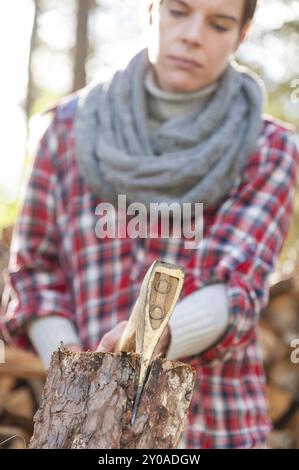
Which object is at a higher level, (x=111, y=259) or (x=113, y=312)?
(x=111, y=259)

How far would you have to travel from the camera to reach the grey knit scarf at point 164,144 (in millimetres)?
1813

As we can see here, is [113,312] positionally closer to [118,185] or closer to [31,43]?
[118,185]

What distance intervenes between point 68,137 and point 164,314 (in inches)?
39.9

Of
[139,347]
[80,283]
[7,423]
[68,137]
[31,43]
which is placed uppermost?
[31,43]

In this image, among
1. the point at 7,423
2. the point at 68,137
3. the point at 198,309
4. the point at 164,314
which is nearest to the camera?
the point at 164,314

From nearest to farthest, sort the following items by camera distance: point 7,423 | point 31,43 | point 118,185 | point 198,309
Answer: point 198,309 → point 118,185 → point 7,423 → point 31,43

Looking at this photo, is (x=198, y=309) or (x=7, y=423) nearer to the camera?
(x=198, y=309)

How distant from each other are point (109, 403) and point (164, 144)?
95cm

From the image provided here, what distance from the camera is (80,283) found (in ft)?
6.18

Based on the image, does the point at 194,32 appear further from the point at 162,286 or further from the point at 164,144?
the point at 162,286

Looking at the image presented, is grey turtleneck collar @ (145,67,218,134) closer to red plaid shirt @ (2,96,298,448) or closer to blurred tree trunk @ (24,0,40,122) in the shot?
red plaid shirt @ (2,96,298,448)

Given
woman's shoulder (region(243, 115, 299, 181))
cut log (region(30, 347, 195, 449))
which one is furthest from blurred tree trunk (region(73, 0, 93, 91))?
cut log (region(30, 347, 195, 449))

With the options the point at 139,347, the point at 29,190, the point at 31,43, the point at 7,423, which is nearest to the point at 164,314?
the point at 139,347

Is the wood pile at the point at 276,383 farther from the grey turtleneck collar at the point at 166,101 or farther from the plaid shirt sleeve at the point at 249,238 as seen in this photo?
the grey turtleneck collar at the point at 166,101
